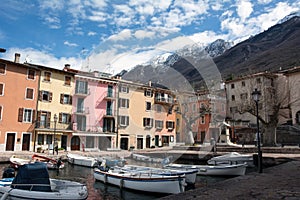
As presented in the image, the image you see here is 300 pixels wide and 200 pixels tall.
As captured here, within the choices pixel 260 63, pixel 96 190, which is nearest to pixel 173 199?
pixel 96 190

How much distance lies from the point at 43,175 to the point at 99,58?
805cm

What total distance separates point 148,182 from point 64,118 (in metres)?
22.7

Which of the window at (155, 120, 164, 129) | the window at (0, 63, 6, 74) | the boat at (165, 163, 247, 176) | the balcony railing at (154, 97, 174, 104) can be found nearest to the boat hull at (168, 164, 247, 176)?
the boat at (165, 163, 247, 176)

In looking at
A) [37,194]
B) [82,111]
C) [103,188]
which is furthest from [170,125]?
[37,194]

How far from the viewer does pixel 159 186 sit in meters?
12.9

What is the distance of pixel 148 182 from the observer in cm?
1319

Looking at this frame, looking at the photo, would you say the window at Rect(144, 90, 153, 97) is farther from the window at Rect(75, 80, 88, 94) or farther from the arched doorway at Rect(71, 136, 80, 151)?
the arched doorway at Rect(71, 136, 80, 151)

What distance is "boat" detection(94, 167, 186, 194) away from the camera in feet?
41.8

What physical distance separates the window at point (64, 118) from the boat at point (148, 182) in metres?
19.3

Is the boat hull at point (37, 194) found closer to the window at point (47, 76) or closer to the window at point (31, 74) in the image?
the window at point (31, 74)

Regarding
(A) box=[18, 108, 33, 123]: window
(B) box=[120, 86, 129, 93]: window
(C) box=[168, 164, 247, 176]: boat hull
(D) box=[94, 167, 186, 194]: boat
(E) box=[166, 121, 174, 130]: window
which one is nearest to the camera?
(D) box=[94, 167, 186, 194]: boat

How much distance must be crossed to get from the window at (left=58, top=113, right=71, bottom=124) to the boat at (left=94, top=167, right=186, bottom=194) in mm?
19333

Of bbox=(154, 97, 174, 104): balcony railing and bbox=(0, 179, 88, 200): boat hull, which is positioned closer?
bbox=(0, 179, 88, 200): boat hull

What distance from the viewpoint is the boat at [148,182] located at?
1274cm
